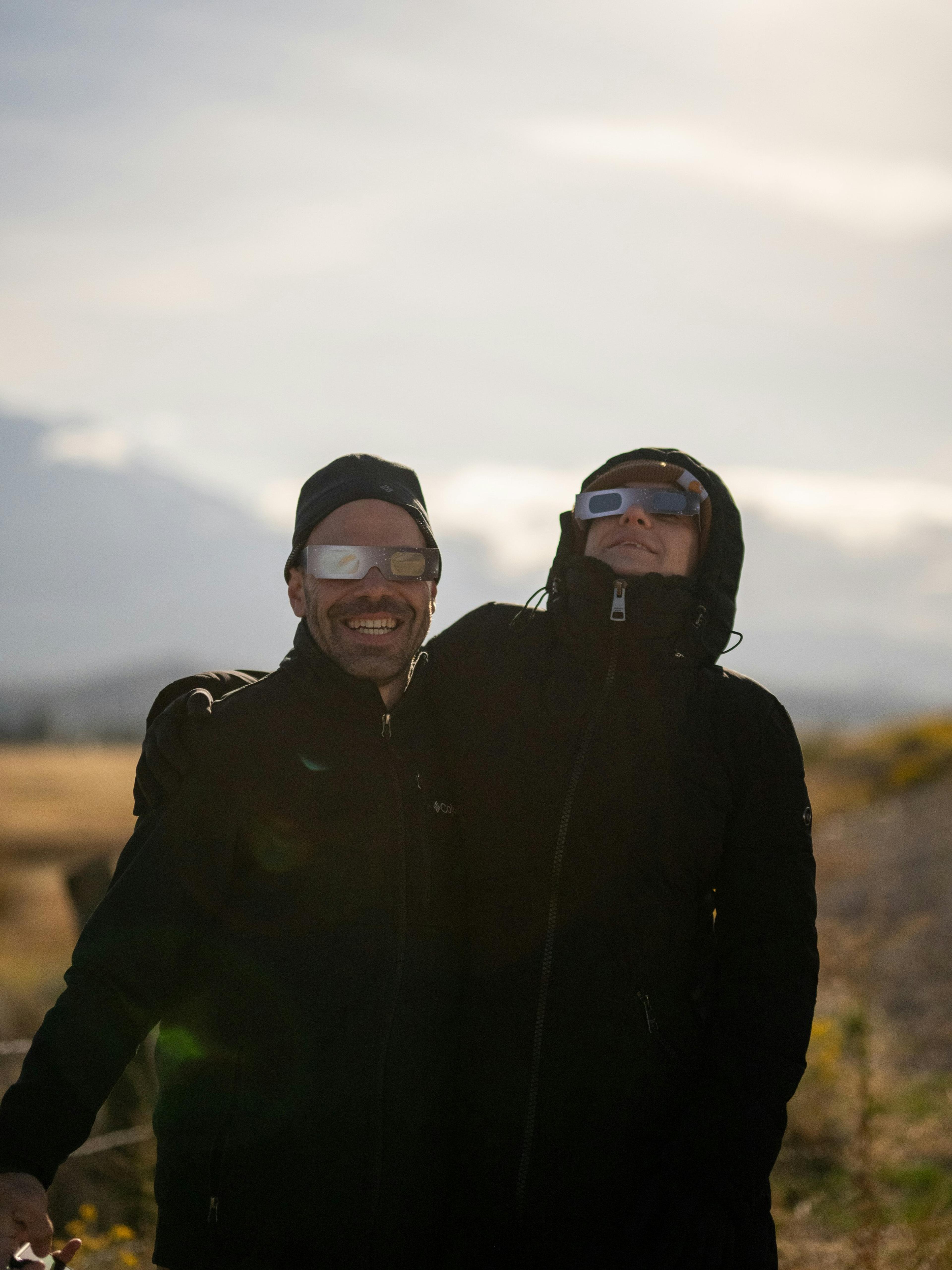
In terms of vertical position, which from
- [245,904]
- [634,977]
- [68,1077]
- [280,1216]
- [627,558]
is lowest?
[280,1216]

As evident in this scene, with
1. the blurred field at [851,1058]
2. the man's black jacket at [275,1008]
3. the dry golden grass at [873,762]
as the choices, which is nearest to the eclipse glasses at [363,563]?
the man's black jacket at [275,1008]

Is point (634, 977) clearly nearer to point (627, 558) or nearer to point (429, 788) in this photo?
point (429, 788)

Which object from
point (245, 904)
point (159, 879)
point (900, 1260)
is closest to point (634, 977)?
point (245, 904)

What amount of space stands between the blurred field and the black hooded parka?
2.07 m

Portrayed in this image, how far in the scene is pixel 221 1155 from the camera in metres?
2.14

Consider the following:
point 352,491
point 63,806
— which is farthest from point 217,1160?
point 63,806

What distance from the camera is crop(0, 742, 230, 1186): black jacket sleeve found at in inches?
79.1

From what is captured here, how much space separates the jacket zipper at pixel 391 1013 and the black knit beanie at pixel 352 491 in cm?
64

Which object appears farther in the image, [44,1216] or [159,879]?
[159,879]

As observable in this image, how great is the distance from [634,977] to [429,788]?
0.64 metres

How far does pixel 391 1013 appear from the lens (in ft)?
7.36

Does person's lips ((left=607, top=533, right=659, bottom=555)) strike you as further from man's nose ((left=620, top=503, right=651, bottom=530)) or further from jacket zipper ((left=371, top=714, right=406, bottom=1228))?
jacket zipper ((left=371, top=714, right=406, bottom=1228))

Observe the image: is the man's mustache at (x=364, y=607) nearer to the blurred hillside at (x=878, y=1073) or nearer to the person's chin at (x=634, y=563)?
the person's chin at (x=634, y=563)

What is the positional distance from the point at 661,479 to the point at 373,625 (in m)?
0.86
